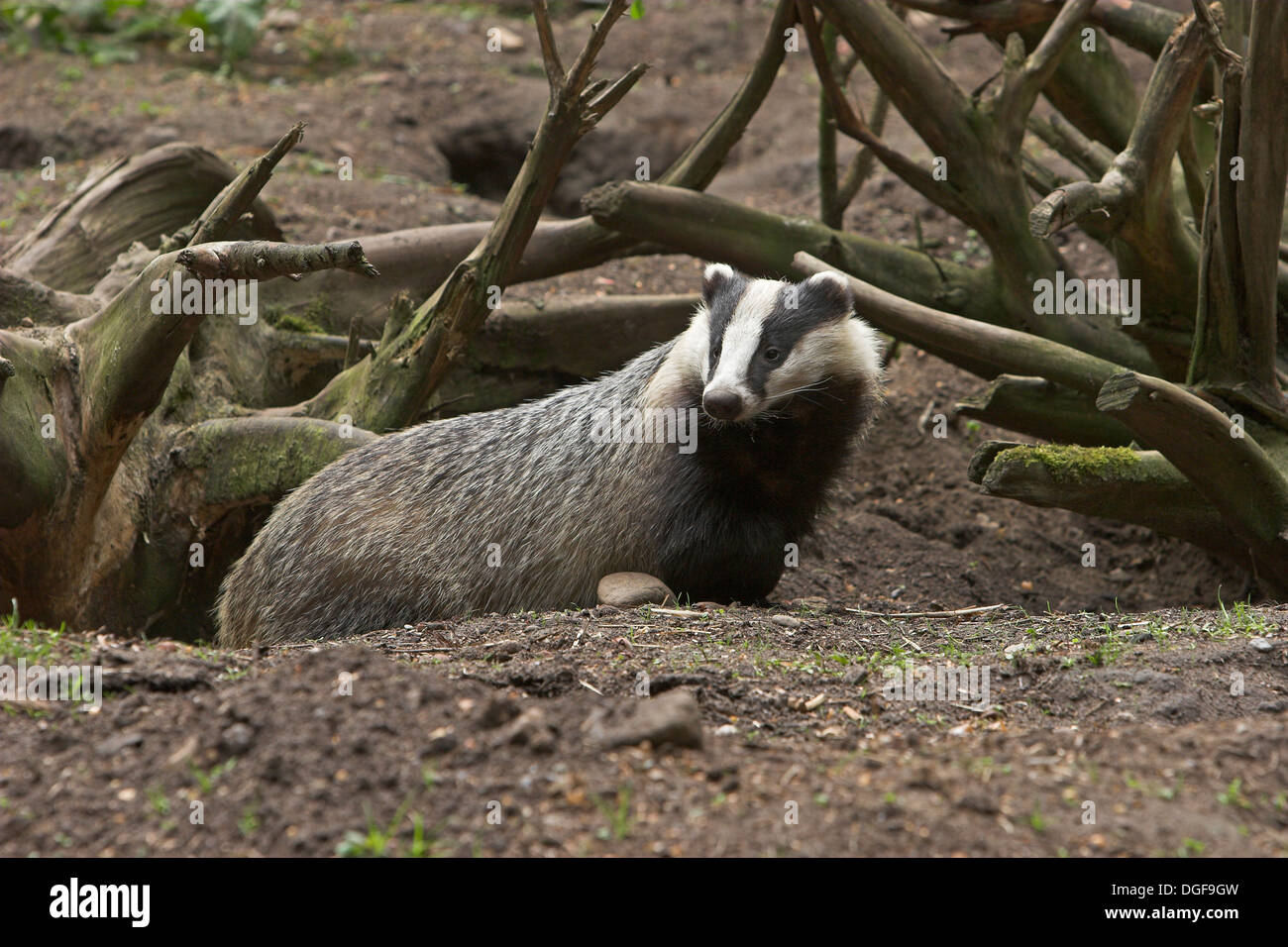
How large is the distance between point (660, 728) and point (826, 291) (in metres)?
2.91

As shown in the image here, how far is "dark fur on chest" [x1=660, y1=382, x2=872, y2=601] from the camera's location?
5.30 metres

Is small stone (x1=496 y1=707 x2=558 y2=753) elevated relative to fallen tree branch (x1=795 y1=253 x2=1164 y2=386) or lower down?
lower down

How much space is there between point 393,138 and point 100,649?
27.2 ft

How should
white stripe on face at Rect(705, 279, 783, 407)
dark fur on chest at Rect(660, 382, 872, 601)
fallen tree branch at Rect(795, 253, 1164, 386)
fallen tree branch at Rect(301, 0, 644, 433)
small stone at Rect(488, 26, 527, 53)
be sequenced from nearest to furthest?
white stripe on face at Rect(705, 279, 783, 407)
fallen tree branch at Rect(795, 253, 1164, 386)
dark fur on chest at Rect(660, 382, 872, 601)
fallen tree branch at Rect(301, 0, 644, 433)
small stone at Rect(488, 26, 527, 53)

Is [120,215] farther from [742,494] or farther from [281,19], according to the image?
[281,19]

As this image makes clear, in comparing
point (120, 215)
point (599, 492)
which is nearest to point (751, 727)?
point (599, 492)

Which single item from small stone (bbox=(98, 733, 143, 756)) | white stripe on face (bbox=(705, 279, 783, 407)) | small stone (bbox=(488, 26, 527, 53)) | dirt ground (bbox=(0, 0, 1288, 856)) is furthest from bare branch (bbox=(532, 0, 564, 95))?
small stone (bbox=(488, 26, 527, 53))

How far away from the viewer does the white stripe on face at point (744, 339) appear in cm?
489

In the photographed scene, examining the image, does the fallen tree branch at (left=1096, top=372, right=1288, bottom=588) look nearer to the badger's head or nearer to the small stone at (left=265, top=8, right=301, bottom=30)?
the badger's head

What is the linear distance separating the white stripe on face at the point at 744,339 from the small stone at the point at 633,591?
89cm

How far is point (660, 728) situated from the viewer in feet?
9.77

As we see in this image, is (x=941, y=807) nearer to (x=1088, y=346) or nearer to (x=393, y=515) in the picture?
(x=393, y=515)

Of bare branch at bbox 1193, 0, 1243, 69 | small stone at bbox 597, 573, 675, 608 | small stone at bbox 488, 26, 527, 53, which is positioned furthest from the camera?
small stone at bbox 488, 26, 527, 53
